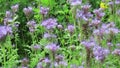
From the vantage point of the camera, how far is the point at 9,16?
3.91m

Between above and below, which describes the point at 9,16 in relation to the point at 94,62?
above

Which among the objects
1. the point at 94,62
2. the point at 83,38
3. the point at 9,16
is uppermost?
the point at 9,16

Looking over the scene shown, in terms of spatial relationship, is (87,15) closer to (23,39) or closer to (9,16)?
(9,16)

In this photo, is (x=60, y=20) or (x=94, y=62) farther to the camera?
(x=60, y=20)

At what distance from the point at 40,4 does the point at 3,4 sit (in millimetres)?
579

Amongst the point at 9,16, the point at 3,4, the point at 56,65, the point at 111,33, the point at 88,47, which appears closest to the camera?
the point at 88,47

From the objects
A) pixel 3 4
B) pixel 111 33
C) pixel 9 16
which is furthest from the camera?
pixel 3 4

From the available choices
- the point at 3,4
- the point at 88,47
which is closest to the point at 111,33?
the point at 88,47

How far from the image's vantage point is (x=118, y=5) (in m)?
4.04

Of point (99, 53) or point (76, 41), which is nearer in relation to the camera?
point (99, 53)

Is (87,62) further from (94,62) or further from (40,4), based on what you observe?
(40,4)

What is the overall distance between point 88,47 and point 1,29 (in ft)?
2.22

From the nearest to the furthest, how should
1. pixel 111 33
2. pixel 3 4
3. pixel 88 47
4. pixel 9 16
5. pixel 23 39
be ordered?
1. pixel 88 47
2. pixel 111 33
3. pixel 9 16
4. pixel 23 39
5. pixel 3 4

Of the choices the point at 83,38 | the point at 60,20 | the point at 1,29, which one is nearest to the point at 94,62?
the point at 83,38
